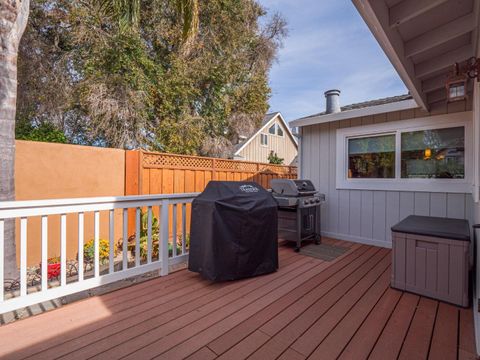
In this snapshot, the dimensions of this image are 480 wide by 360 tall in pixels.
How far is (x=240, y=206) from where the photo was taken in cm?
272

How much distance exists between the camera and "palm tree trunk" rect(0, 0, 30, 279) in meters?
2.74

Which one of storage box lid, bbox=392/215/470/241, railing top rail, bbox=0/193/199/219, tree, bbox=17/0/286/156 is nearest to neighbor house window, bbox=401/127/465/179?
storage box lid, bbox=392/215/470/241

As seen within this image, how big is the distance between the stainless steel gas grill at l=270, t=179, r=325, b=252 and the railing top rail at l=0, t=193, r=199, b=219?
1877 millimetres

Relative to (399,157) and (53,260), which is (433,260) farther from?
(53,260)

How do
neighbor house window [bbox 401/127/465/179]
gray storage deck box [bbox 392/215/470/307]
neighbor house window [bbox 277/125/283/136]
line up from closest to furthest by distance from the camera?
gray storage deck box [bbox 392/215/470/307]
neighbor house window [bbox 401/127/465/179]
neighbor house window [bbox 277/125/283/136]

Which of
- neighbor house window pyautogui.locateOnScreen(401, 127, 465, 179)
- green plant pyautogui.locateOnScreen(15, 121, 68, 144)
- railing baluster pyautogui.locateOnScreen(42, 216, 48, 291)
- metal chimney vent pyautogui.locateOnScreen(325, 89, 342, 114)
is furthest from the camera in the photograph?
green plant pyautogui.locateOnScreen(15, 121, 68, 144)

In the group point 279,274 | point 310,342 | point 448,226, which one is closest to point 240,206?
point 279,274

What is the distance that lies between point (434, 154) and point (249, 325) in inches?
148

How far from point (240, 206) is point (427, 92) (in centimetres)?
309

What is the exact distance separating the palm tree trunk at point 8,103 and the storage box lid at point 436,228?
4.31m

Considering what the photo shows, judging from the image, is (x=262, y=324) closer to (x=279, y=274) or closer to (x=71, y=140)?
(x=279, y=274)

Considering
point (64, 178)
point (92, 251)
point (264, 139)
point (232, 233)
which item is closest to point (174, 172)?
point (64, 178)

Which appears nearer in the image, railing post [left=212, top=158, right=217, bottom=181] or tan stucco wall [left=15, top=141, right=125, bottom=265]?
tan stucco wall [left=15, top=141, right=125, bottom=265]

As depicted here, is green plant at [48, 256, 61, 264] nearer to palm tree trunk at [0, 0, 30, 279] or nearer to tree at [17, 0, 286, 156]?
palm tree trunk at [0, 0, 30, 279]
